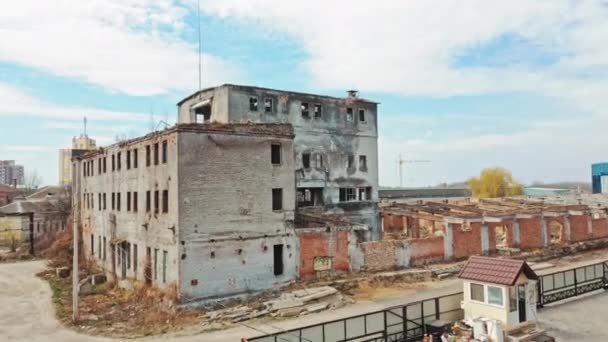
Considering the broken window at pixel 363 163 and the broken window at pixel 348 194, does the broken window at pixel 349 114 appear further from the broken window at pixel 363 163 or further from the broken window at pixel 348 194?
the broken window at pixel 348 194

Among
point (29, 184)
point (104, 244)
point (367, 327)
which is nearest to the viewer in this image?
point (367, 327)

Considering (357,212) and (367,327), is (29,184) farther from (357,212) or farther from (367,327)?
(367,327)

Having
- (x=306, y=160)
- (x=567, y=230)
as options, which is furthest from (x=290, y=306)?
(x=567, y=230)

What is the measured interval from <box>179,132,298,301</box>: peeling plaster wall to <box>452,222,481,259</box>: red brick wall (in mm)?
12769

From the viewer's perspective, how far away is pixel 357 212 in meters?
37.2

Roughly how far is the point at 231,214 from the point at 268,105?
11.7 meters

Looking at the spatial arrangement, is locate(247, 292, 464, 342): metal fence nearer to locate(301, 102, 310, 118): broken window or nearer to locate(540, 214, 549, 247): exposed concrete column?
locate(301, 102, 310, 118): broken window

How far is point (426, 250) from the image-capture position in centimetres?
3139

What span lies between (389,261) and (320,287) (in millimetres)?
6486

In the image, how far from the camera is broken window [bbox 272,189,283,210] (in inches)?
1021

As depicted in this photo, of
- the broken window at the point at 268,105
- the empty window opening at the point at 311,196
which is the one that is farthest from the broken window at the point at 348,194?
the broken window at the point at 268,105

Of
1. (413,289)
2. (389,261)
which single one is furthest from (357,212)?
(413,289)

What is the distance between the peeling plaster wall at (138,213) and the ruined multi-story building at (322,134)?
6.78m

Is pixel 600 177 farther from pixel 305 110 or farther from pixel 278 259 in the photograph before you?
pixel 278 259
